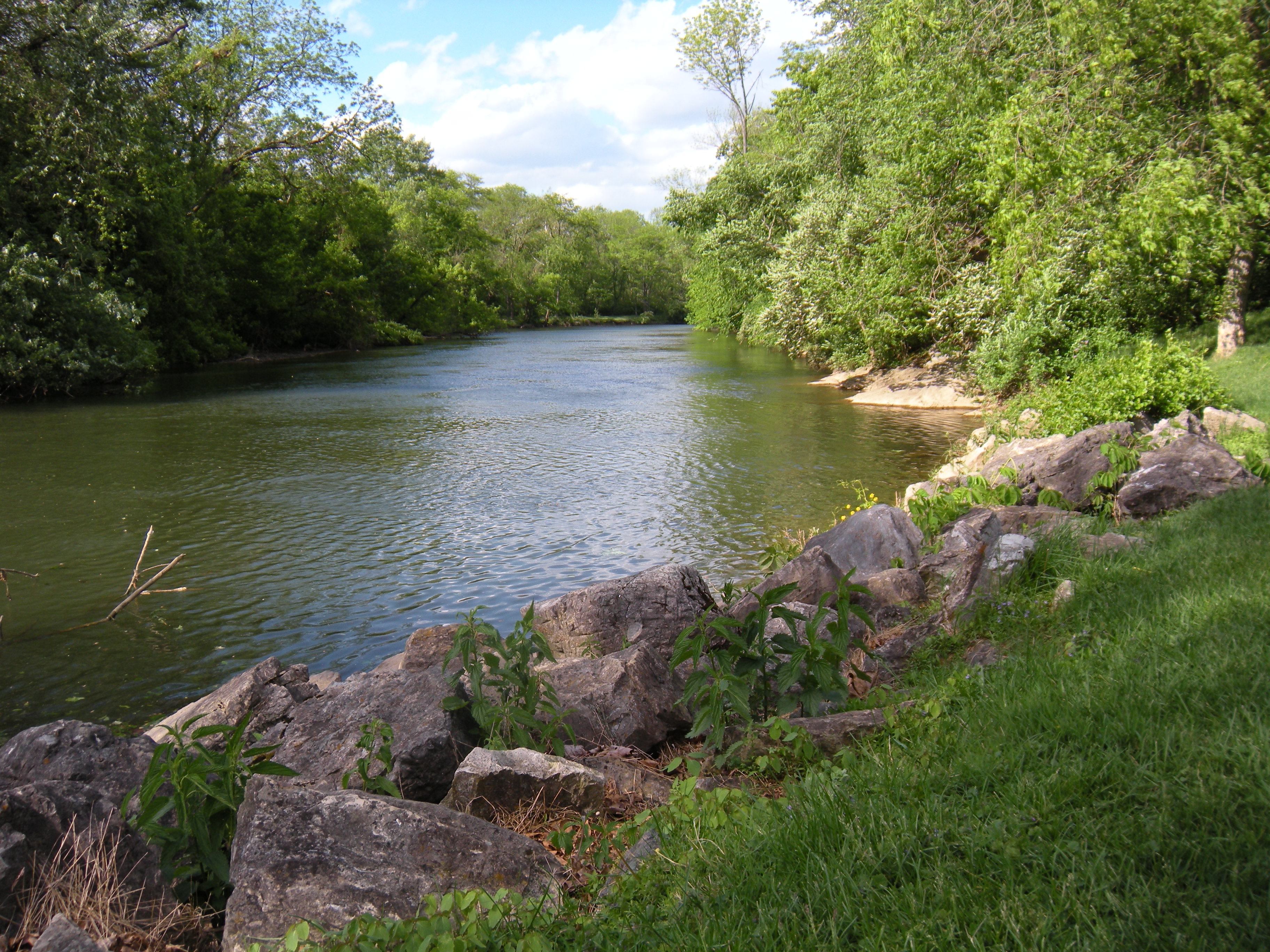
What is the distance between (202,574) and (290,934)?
8.99m

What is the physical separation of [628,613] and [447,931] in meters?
3.94

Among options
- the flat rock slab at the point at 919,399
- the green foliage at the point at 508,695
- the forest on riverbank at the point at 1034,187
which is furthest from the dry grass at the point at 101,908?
the flat rock slab at the point at 919,399

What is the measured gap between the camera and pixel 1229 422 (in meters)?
10.8

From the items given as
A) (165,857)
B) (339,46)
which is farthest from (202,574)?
(339,46)

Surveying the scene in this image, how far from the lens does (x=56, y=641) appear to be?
866cm

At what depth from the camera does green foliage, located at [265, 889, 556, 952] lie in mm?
2674

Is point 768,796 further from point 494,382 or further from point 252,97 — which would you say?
point 252,97

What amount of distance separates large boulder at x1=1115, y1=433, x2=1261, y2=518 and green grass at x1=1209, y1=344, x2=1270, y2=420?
4.38m

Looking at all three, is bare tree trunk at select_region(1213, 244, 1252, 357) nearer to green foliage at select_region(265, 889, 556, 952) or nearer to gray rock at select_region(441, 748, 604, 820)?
gray rock at select_region(441, 748, 604, 820)

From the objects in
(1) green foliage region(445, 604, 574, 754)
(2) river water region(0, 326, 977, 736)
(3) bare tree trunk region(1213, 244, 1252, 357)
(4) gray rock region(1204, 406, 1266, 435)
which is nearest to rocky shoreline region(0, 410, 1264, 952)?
(1) green foliage region(445, 604, 574, 754)

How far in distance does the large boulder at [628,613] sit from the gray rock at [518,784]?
2440mm

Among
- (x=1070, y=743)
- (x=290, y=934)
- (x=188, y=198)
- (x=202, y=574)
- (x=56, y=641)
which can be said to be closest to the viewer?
(x=290, y=934)

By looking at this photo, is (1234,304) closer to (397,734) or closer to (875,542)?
(875,542)

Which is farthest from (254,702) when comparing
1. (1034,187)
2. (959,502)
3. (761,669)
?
(1034,187)
